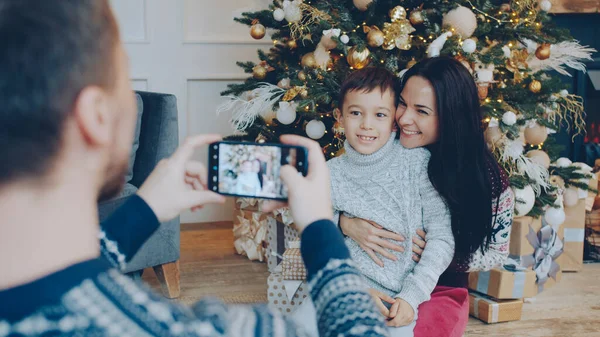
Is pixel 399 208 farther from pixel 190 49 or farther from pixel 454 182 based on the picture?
pixel 190 49

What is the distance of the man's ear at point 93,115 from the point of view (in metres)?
0.54

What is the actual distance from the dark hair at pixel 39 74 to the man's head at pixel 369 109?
117 cm

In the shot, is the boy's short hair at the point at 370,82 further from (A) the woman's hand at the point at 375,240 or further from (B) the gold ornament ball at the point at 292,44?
(B) the gold ornament ball at the point at 292,44

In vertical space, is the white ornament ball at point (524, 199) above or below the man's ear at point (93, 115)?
below

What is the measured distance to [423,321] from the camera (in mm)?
1593

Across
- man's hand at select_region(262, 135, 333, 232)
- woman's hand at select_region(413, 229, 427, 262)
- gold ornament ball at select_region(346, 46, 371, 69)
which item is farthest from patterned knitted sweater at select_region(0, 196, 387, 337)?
gold ornament ball at select_region(346, 46, 371, 69)

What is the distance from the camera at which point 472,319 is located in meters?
2.28

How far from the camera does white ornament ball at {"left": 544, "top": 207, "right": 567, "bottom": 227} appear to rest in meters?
2.46

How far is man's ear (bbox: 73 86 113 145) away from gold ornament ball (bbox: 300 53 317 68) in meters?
1.90

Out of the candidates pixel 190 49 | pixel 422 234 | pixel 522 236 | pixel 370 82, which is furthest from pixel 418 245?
pixel 190 49

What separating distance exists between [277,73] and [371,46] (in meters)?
0.52

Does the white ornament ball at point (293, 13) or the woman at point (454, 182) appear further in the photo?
the white ornament ball at point (293, 13)

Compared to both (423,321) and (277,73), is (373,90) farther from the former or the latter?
(277,73)

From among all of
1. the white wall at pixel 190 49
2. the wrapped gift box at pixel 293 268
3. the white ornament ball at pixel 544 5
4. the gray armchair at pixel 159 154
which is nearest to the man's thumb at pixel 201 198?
the wrapped gift box at pixel 293 268
